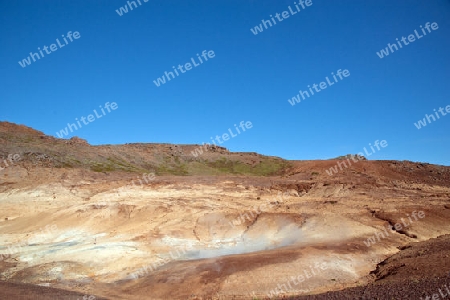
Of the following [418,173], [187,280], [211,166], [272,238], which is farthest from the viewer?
[211,166]

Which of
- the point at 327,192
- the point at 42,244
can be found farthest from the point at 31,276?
the point at 327,192

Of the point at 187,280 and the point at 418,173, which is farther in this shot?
the point at 418,173

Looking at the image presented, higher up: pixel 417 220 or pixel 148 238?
pixel 148 238

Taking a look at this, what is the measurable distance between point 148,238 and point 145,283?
5.78 metres

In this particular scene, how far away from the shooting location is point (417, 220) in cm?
2070

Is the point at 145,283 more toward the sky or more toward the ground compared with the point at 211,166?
more toward the ground

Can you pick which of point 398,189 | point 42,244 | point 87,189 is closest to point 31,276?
point 42,244

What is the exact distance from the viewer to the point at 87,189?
102 feet

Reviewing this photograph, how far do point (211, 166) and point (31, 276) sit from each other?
42.1 meters

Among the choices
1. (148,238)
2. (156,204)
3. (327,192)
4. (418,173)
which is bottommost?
(418,173)

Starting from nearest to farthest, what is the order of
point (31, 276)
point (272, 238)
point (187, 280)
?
point (187, 280) < point (31, 276) < point (272, 238)

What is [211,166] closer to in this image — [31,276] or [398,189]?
[398,189]

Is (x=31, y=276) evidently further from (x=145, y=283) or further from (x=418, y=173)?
(x=418, y=173)

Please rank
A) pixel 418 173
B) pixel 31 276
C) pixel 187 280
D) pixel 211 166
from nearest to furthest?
pixel 187 280 → pixel 31 276 → pixel 418 173 → pixel 211 166
